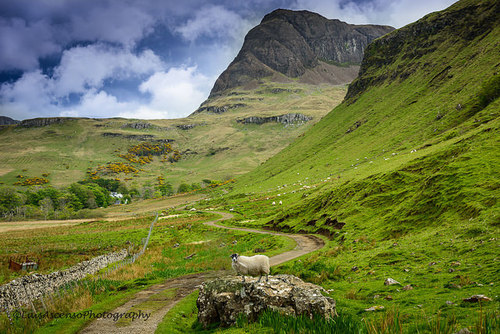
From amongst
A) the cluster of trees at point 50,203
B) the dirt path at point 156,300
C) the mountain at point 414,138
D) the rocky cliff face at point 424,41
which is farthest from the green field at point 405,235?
the cluster of trees at point 50,203

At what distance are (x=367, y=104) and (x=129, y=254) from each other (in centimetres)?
14625

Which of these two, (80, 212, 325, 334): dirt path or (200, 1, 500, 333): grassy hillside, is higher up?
(200, 1, 500, 333): grassy hillside

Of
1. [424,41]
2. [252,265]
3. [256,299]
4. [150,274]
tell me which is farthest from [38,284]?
[424,41]

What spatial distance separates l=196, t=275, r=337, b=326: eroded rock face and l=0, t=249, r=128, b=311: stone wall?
43.8ft

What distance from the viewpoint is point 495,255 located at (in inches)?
485

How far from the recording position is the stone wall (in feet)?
69.2

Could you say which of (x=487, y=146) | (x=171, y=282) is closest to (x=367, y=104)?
(x=487, y=146)

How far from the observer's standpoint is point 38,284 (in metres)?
25.4

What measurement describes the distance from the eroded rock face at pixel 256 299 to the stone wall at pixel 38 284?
13.4m

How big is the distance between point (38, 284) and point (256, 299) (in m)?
25.9

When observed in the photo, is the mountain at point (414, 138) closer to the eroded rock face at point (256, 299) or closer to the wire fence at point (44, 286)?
the eroded rock face at point (256, 299)

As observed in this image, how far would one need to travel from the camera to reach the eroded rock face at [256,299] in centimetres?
1077

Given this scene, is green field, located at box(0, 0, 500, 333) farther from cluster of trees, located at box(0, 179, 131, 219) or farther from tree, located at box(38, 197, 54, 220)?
tree, located at box(38, 197, 54, 220)

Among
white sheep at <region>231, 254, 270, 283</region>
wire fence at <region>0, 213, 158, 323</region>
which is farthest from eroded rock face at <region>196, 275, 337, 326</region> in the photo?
wire fence at <region>0, 213, 158, 323</region>
